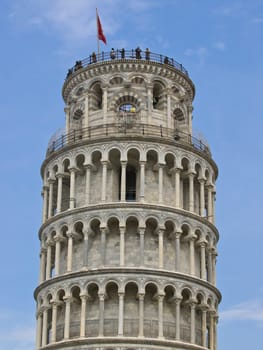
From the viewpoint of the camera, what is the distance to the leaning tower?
1946 inches

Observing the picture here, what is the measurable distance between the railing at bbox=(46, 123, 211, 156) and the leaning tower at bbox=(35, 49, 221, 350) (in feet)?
0.31

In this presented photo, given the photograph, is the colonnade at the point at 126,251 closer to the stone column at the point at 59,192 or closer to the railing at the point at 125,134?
the stone column at the point at 59,192

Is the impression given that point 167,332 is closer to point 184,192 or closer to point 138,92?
point 184,192

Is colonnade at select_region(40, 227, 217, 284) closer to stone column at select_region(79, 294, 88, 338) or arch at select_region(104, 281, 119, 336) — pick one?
arch at select_region(104, 281, 119, 336)

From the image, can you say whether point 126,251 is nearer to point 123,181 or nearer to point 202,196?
point 123,181

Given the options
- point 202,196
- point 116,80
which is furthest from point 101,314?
point 116,80

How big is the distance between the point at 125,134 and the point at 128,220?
20.8 ft

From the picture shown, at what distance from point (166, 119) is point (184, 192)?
567cm

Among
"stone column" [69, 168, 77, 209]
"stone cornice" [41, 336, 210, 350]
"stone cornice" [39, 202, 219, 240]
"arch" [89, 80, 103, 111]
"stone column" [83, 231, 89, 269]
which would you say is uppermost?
"arch" [89, 80, 103, 111]

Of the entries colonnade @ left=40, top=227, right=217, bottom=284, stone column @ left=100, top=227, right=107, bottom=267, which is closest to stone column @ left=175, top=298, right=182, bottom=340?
colonnade @ left=40, top=227, right=217, bottom=284

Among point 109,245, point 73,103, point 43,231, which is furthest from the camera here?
point 73,103

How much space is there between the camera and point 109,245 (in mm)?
51312

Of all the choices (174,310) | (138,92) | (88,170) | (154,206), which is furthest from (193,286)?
(138,92)

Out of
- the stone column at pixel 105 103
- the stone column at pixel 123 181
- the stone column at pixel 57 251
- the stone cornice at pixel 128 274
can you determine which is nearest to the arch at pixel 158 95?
the stone column at pixel 105 103
